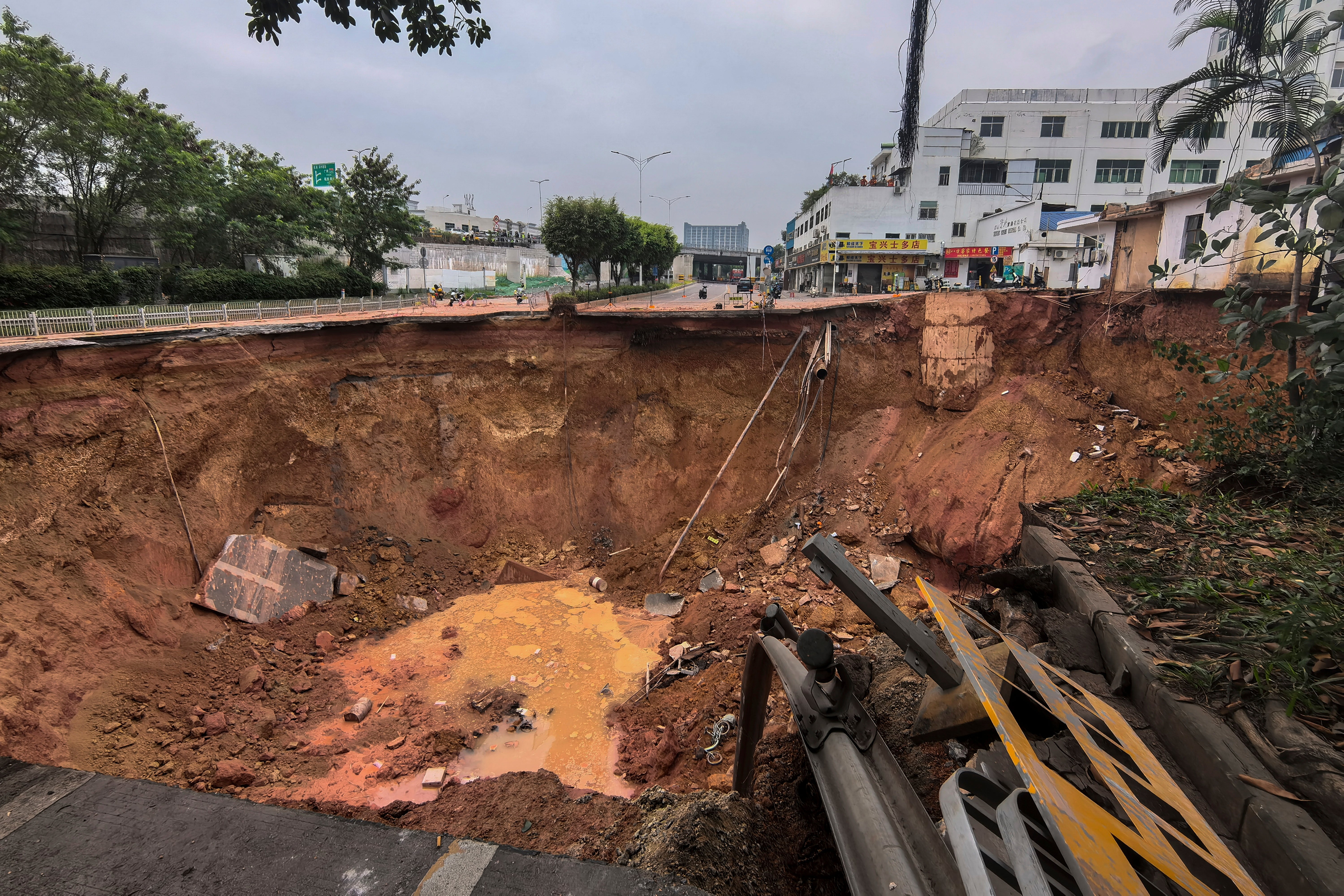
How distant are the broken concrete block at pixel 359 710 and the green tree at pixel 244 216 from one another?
22988 millimetres

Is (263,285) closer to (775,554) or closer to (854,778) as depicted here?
(775,554)

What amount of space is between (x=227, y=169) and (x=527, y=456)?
24555 mm

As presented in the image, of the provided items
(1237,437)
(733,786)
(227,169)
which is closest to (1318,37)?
(1237,437)

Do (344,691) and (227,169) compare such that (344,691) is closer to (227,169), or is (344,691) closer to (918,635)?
(918,635)

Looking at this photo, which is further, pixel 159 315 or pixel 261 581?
pixel 159 315

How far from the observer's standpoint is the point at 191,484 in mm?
10461

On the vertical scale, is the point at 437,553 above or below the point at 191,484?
below

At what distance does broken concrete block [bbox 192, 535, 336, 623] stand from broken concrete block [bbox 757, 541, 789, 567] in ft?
26.9

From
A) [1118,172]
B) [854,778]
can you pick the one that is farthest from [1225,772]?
[1118,172]

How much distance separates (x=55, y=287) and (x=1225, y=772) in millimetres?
23211

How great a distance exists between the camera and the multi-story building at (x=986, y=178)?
128 feet

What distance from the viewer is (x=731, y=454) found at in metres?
13.9

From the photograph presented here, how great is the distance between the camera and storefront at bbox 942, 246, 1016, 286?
3412 centimetres

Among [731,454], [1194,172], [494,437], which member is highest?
[1194,172]
